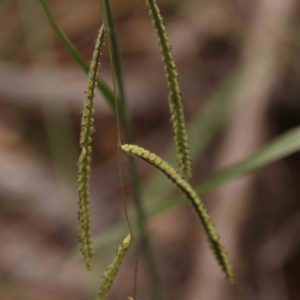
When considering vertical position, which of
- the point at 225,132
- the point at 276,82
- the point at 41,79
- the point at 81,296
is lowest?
the point at 81,296

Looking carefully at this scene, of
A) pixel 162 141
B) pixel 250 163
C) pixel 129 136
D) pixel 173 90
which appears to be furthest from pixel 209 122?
pixel 173 90

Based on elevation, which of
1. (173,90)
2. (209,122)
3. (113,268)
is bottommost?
(113,268)

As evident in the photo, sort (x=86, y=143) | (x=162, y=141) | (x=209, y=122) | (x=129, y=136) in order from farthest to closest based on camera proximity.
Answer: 1. (x=162, y=141)
2. (x=209, y=122)
3. (x=129, y=136)
4. (x=86, y=143)

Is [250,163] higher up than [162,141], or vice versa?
[162,141]

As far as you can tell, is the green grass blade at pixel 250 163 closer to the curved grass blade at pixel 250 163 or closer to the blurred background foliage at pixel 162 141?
the curved grass blade at pixel 250 163

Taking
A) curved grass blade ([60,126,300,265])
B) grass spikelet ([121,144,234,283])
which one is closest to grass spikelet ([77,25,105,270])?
grass spikelet ([121,144,234,283])

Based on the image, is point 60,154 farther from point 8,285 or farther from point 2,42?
point 2,42

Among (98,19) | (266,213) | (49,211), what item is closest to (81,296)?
(49,211)

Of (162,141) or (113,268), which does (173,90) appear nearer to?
(113,268)
